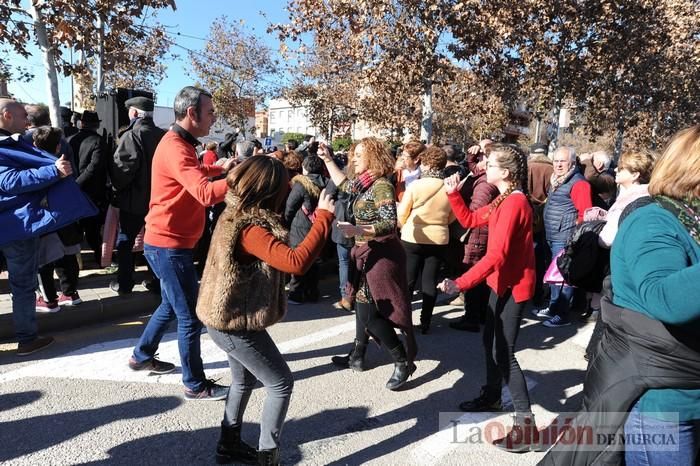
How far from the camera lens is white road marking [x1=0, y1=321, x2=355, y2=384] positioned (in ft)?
12.4

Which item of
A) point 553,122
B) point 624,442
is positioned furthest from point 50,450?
point 553,122

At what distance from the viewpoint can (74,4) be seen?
21.0ft

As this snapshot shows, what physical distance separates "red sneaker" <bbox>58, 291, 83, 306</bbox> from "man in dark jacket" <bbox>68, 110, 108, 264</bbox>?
4.14 ft

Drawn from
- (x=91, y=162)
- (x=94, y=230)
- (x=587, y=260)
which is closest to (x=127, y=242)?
(x=91, y=162)

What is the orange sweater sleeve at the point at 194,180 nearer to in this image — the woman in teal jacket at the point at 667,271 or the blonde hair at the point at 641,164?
the woman in teal jacket at the point at 667,271

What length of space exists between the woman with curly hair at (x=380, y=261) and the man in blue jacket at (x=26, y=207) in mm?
2229

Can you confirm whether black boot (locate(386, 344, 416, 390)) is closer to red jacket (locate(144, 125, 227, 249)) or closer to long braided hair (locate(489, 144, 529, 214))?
long braided hair (locate(489, 144, 529, 214))

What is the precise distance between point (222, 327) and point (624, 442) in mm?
1820

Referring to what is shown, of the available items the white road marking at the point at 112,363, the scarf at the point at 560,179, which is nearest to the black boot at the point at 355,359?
the white road marking at the point at 112,363

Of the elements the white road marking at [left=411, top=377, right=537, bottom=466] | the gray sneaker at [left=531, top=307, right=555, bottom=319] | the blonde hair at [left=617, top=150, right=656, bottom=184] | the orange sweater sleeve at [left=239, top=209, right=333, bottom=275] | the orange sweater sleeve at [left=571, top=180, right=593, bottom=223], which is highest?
the blonde hair at [left=617, top=150, right=656, bottom=184]

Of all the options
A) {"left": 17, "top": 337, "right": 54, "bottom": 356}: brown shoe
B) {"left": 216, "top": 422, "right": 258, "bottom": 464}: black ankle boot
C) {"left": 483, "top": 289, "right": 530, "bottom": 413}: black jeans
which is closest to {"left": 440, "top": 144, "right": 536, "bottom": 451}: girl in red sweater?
{"left": 483, "top": 289, "right": 530, "bottom": 413}: black jeans

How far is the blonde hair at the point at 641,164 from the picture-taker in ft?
12.7

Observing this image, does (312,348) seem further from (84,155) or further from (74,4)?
(74,4)

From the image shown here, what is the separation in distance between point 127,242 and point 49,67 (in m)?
3.50
